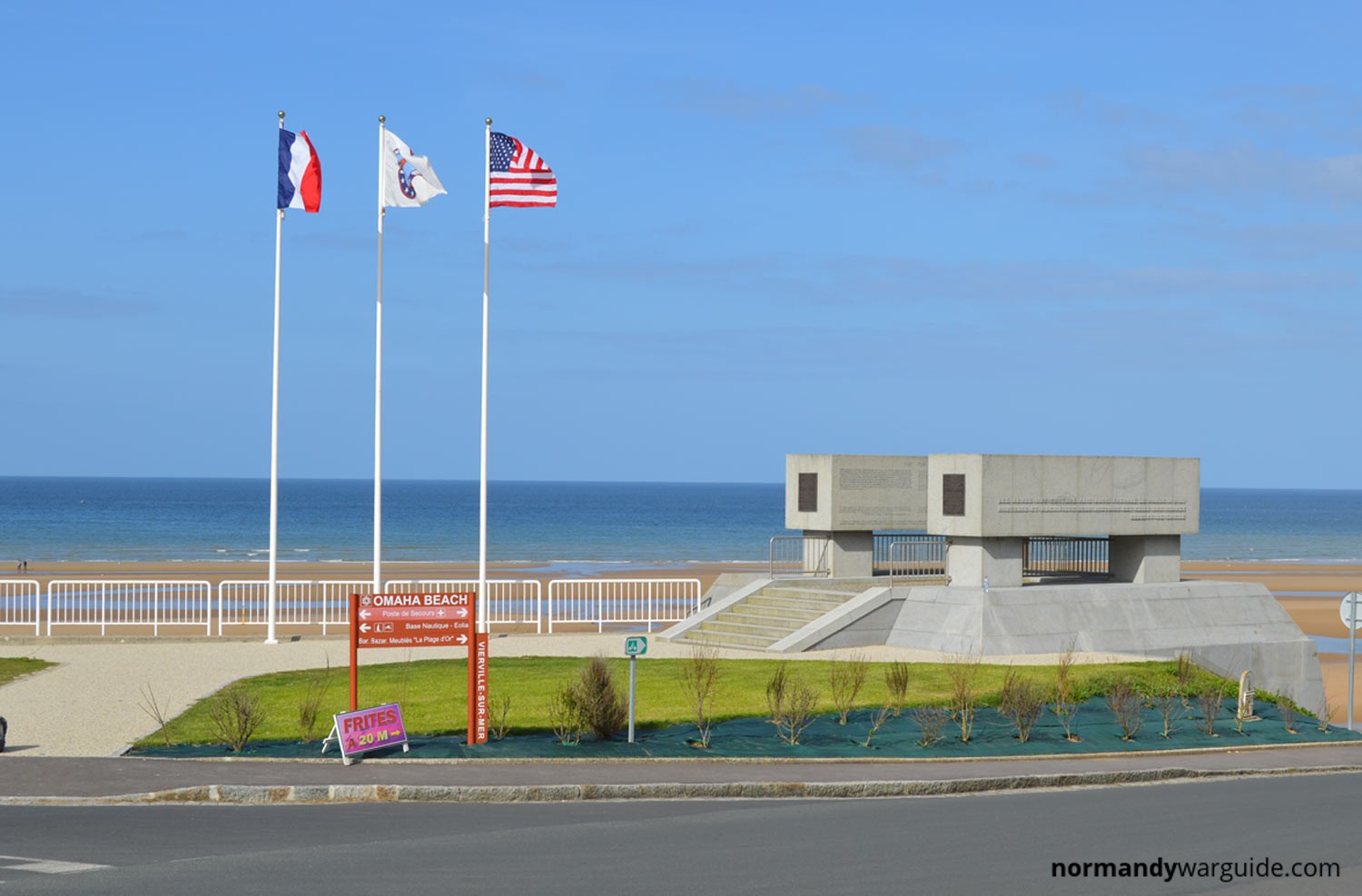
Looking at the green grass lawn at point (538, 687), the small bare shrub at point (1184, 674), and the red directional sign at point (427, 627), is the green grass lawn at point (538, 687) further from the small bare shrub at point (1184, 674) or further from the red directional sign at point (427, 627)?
the red directional sign at point (427, 627)

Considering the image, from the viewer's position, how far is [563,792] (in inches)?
560

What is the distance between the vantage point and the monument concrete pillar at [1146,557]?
3019cm

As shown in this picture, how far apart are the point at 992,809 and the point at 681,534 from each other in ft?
305

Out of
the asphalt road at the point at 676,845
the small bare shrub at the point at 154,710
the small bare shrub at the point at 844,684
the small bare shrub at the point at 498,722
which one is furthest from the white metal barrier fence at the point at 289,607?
the asphalt road at the point at 676,845

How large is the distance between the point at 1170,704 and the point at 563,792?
10299mm

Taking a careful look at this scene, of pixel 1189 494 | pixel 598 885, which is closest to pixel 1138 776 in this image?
pixel 598 885

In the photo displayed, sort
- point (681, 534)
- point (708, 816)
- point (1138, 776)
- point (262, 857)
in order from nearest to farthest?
1. point (262, 857)
2. point (708, 816)
3. point (1138, 776)
4. point (681, 534)

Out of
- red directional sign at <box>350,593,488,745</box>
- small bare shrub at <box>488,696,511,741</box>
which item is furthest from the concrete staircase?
red directional sign at <box>350,593,488,745</box>

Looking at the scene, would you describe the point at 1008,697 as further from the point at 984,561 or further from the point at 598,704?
the point at 984,561

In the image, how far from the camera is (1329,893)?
10.1 m

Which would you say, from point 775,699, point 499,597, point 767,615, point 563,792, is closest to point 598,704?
point 775,699

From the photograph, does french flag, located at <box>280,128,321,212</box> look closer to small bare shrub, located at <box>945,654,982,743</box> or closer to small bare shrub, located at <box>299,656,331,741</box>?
small bare shrub, located at <box>299,656,331,741</box>

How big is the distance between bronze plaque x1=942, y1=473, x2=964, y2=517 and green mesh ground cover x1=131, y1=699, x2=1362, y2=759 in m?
8.11

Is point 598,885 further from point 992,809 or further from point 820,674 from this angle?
point 820,674
